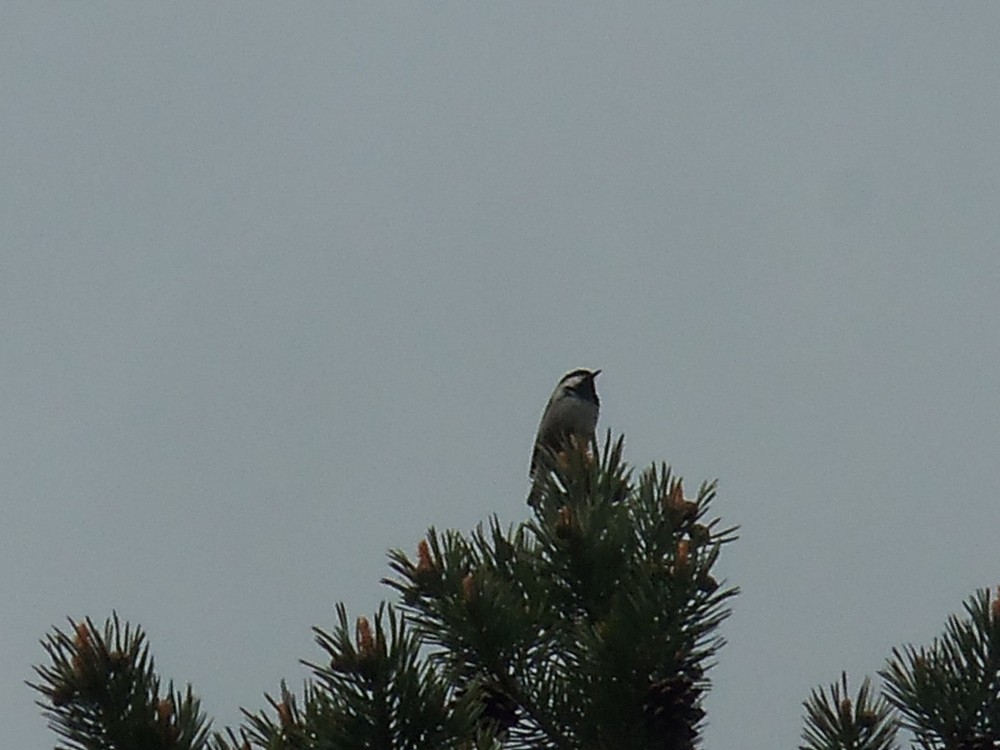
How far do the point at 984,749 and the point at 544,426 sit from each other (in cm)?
618

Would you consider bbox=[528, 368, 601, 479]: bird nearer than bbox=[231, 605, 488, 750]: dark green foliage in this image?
No

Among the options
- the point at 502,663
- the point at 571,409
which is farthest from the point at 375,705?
the point at 571,409

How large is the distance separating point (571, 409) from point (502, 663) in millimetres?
5855

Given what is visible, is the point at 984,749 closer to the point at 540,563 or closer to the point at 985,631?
the point at 985,631

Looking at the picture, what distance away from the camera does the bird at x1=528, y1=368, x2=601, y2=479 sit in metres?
8.99

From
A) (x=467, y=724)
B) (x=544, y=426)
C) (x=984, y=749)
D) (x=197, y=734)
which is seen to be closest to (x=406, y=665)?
(x=467, y=724)

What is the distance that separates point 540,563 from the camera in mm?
3445

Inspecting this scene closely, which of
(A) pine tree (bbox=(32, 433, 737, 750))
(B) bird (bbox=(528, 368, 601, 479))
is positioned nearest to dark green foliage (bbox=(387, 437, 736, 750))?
(A) pine tree (bbox=(32, 433, 737, 750))

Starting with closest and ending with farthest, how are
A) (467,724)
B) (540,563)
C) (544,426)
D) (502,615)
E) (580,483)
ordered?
(467,724) → (502,615) → (540,563) → (580,483) → (544,426)

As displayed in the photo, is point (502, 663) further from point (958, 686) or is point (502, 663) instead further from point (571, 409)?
point (571, 409)

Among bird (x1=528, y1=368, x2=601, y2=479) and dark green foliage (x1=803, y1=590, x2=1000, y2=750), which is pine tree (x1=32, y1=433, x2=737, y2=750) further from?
bird (x1=528, y1=368, x2=601, y2=479)

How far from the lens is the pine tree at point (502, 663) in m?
3.00

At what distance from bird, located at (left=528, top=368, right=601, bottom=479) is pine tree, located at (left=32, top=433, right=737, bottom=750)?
5.32 metres

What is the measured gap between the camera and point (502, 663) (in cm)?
322
